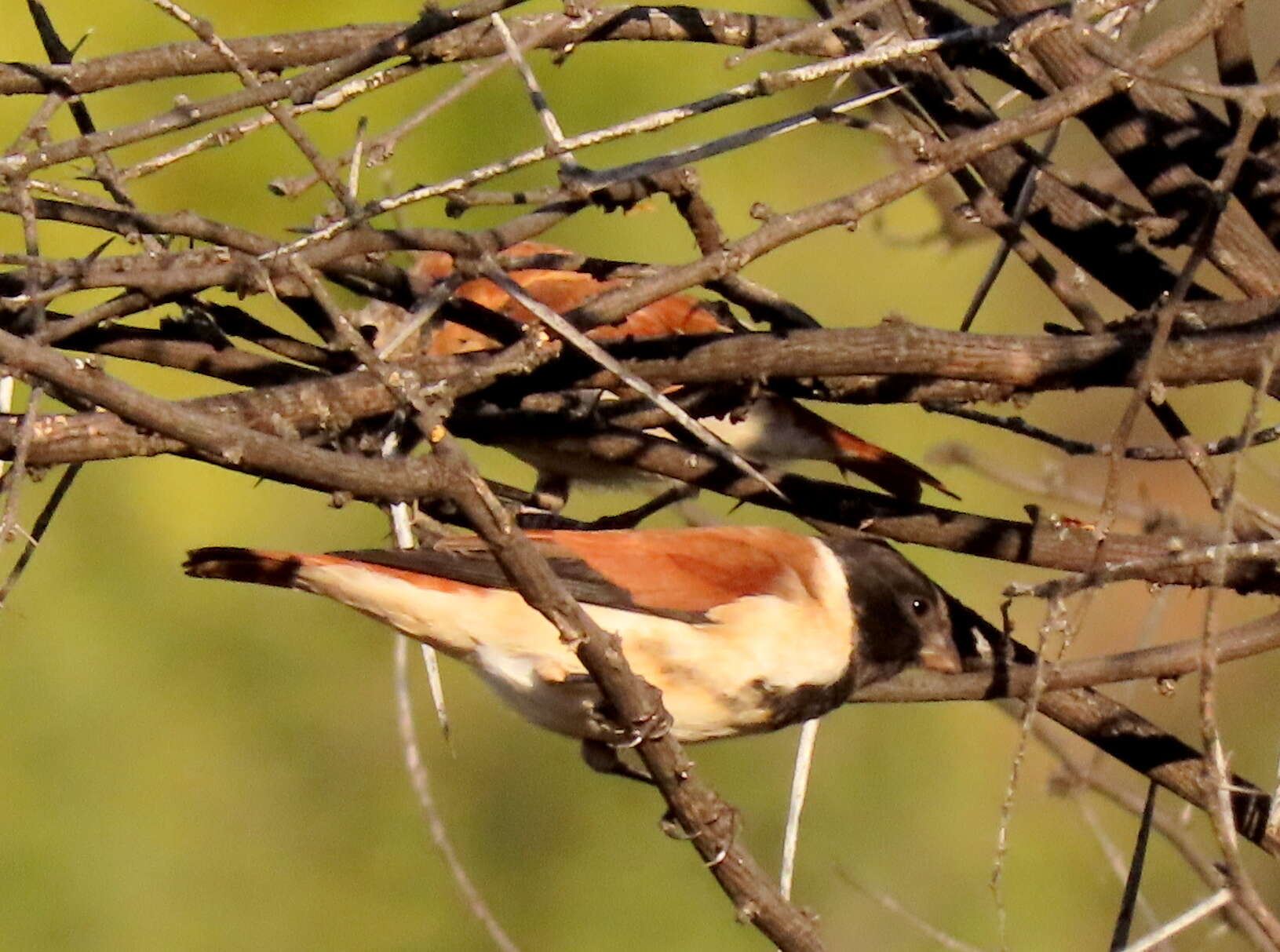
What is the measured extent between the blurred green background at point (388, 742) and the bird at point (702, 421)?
47.2 inches

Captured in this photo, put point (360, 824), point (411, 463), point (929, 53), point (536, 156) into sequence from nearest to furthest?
point (411, 463) < point (536, 156) < point (929, 53) < point (360, 824)

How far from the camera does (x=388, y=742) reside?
231 inches

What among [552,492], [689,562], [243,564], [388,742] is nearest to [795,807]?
[689,562]

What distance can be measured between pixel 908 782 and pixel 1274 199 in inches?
143

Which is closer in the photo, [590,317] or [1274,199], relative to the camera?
[590,317]

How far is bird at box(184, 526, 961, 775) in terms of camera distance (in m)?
2.96

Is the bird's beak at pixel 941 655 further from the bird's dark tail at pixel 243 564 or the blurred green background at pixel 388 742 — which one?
the blurred green background at pixel 388 742

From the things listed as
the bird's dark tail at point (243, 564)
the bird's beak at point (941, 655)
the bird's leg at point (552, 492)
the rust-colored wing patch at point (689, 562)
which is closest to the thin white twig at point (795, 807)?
the rust-colored wing patch at point (689, 562)

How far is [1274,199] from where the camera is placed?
265 cm

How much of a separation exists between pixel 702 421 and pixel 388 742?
240 cm

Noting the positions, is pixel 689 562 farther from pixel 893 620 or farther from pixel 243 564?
pixel 243 564

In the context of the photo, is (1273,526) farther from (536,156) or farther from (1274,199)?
(536,156)

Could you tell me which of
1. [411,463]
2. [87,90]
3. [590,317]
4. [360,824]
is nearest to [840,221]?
[590,317]

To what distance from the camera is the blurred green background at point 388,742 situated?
559cm
